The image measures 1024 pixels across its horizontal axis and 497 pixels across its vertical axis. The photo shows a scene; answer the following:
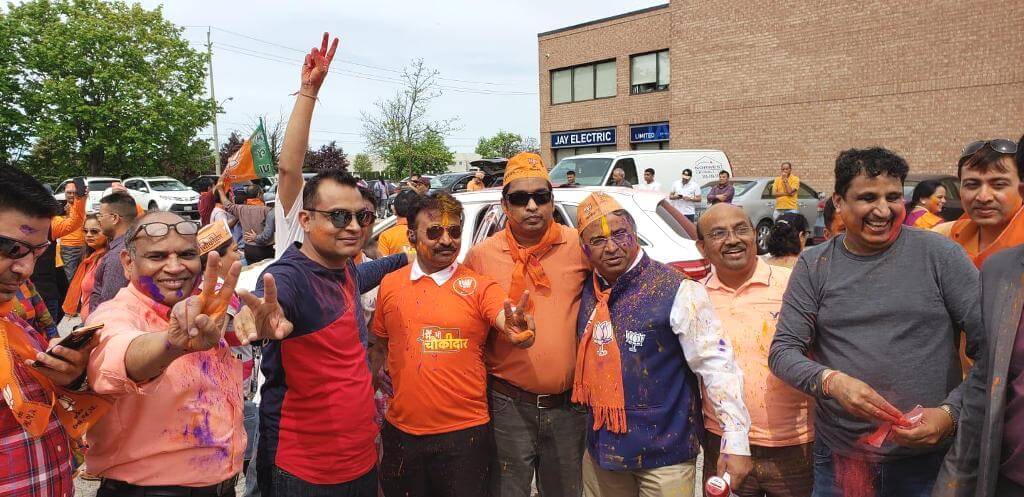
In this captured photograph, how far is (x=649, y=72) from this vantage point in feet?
84.9

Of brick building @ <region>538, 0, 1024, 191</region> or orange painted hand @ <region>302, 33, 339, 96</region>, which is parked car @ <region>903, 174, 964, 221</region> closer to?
brick building @ <region>538, 0, 1024, 191</region>

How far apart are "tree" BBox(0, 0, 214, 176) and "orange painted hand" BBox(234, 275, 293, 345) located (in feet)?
109

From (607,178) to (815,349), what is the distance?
11150 mm

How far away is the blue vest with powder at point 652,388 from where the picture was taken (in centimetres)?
250

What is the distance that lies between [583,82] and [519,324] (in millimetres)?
27047

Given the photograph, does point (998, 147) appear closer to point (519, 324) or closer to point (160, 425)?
point (519, 324)

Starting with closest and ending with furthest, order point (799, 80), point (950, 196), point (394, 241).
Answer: point (394, 241) → point (950, 196) → point (799, 80)

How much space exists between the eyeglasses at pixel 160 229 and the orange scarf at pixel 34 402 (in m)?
0.49

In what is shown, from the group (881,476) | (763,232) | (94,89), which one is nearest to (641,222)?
(881,476)

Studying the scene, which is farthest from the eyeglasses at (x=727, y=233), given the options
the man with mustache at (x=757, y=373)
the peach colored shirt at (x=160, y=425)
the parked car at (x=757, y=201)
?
the parked car at (x=757, y=201)

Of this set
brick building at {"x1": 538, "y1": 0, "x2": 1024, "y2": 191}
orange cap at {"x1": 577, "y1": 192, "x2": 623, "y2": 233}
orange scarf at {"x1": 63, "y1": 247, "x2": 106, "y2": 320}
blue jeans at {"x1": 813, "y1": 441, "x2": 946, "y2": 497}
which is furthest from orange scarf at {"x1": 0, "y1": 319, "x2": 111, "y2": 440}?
brick building at {"x1": 538, "y1": 0, "x2": 1024, "y2": 191}

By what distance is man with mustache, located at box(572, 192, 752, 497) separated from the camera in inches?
A: 96.3

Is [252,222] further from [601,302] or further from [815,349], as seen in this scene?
[815,349]

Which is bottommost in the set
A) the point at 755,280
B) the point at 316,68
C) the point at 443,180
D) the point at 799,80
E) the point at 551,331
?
the point at 551,331
